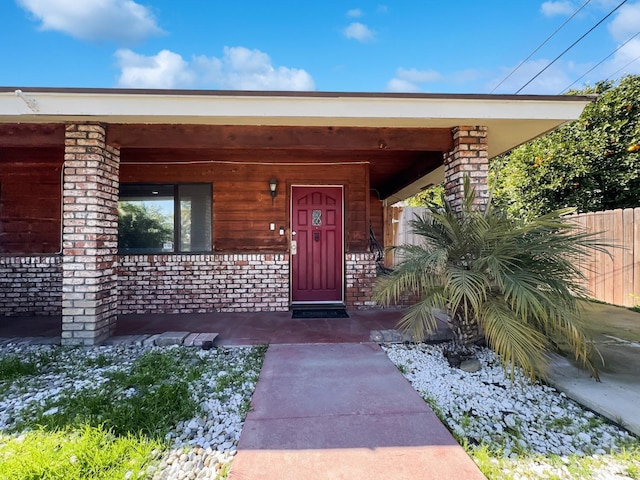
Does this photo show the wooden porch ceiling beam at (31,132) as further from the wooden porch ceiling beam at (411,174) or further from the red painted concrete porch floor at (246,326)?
the wooden porch ceiling beam at (411,174)

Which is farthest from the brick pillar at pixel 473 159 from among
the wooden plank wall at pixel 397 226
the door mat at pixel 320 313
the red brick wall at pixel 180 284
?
the wooden plank wall at pixel 397 226

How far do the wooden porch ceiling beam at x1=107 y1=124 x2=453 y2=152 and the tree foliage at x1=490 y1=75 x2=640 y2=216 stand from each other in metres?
3.00

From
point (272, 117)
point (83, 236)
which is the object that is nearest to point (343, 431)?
point (272, 117)

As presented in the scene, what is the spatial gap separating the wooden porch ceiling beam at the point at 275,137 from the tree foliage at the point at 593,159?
300 cm

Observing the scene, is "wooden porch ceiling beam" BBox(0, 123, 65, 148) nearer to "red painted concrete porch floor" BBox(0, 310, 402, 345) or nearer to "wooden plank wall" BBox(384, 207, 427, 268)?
"red painted concrete porch floor" BBox(0, 310, 402, 345)

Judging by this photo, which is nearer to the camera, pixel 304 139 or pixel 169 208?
pixel 304 139

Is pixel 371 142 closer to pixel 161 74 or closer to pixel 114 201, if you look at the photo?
pixel 114 201

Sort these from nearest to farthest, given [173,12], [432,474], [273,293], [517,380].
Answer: [432,474] < [517,380] < [273,293] < [173,12]

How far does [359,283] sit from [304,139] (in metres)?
2.54

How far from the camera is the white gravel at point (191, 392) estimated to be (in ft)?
5.79

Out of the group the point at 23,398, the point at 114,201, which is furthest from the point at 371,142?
the point at 23,398

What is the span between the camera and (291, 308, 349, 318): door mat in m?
4.82

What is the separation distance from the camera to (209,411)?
2.22 meters

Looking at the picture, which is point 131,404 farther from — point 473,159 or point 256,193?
point 473,159
